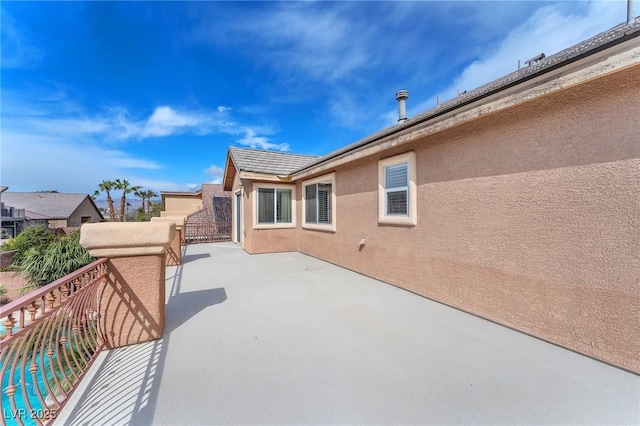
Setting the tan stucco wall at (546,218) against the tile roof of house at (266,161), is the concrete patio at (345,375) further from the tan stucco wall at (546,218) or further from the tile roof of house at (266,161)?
the tile roof of house at (266,161)

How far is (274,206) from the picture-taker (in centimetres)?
1184

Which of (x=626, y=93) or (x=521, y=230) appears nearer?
(x=626, y=93)

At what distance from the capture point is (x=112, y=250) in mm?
3514

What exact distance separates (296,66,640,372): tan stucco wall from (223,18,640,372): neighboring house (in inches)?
0.5

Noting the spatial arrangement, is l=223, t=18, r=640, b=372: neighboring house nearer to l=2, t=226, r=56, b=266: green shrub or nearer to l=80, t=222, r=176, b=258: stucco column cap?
l=80, t=222, r=176, b=258: stucco column cap

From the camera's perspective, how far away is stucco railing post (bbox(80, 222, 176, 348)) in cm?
351

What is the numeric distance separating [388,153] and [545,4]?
17.5 ft

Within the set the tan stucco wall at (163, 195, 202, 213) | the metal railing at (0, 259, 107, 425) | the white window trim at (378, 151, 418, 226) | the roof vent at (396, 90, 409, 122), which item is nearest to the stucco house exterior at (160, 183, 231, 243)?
the tan stucco wall at (163, 195, 202, 213)

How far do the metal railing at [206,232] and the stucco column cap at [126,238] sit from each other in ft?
47.3

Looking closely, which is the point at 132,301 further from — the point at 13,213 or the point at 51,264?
the point at 13,213

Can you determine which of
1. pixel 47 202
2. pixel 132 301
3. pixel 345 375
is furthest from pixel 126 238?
pixel 47 202

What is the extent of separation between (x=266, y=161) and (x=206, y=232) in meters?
Answer: 8.79

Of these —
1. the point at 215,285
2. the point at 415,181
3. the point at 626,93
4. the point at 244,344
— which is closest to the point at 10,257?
the point at 215,285

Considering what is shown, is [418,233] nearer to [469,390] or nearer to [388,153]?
[388,153]
